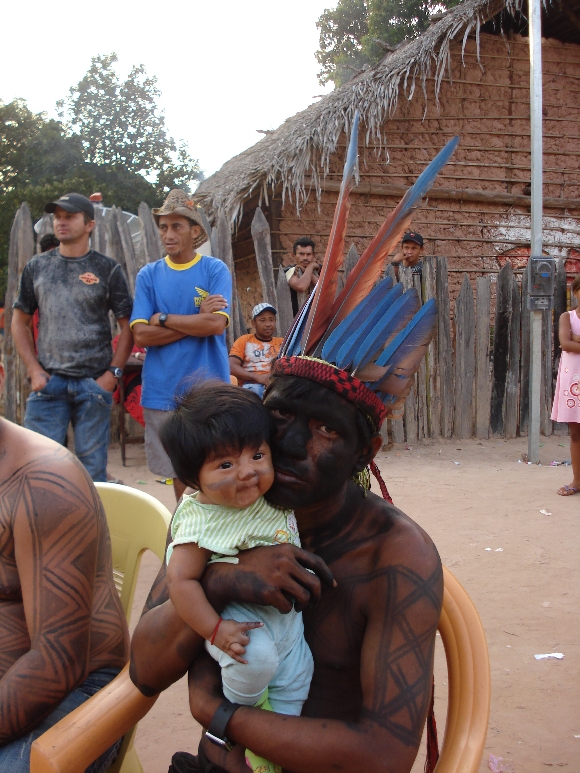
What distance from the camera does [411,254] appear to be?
7.25 metres

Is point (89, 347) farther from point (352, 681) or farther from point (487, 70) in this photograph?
point (487, 70)

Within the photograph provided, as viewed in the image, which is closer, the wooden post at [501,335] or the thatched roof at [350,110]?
the wooden post at [501,335]

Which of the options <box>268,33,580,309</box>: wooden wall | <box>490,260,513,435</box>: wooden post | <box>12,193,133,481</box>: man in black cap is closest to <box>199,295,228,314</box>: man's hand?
<box>12,193,133,481</box>: man in black cap

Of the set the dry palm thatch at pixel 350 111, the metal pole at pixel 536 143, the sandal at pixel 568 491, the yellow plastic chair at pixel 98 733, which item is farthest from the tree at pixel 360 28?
the yellow plastic chair at pixel 98 733

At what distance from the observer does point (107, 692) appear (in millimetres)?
1559

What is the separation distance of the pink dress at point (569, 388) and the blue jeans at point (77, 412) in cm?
383

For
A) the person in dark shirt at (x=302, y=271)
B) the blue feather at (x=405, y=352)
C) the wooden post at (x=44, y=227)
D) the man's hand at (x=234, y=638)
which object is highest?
the wooden post at (x=44, y=227)

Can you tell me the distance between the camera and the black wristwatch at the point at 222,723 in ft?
4.35

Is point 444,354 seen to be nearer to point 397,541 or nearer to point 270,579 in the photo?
point 397,541

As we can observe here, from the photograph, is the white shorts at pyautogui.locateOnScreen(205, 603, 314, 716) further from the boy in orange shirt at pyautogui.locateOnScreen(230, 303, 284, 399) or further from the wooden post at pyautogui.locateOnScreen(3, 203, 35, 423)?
the wooden post at pyautogui.locateOnScreen(3, 203, 35, 423)

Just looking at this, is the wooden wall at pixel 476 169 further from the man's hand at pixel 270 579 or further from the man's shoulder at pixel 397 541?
the man's hand at pixel 270 579

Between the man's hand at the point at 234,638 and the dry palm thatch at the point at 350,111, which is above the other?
the dry palm thatch at the point at 350,111

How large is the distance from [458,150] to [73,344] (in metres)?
7.50

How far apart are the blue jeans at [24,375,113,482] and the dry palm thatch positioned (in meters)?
4.74
